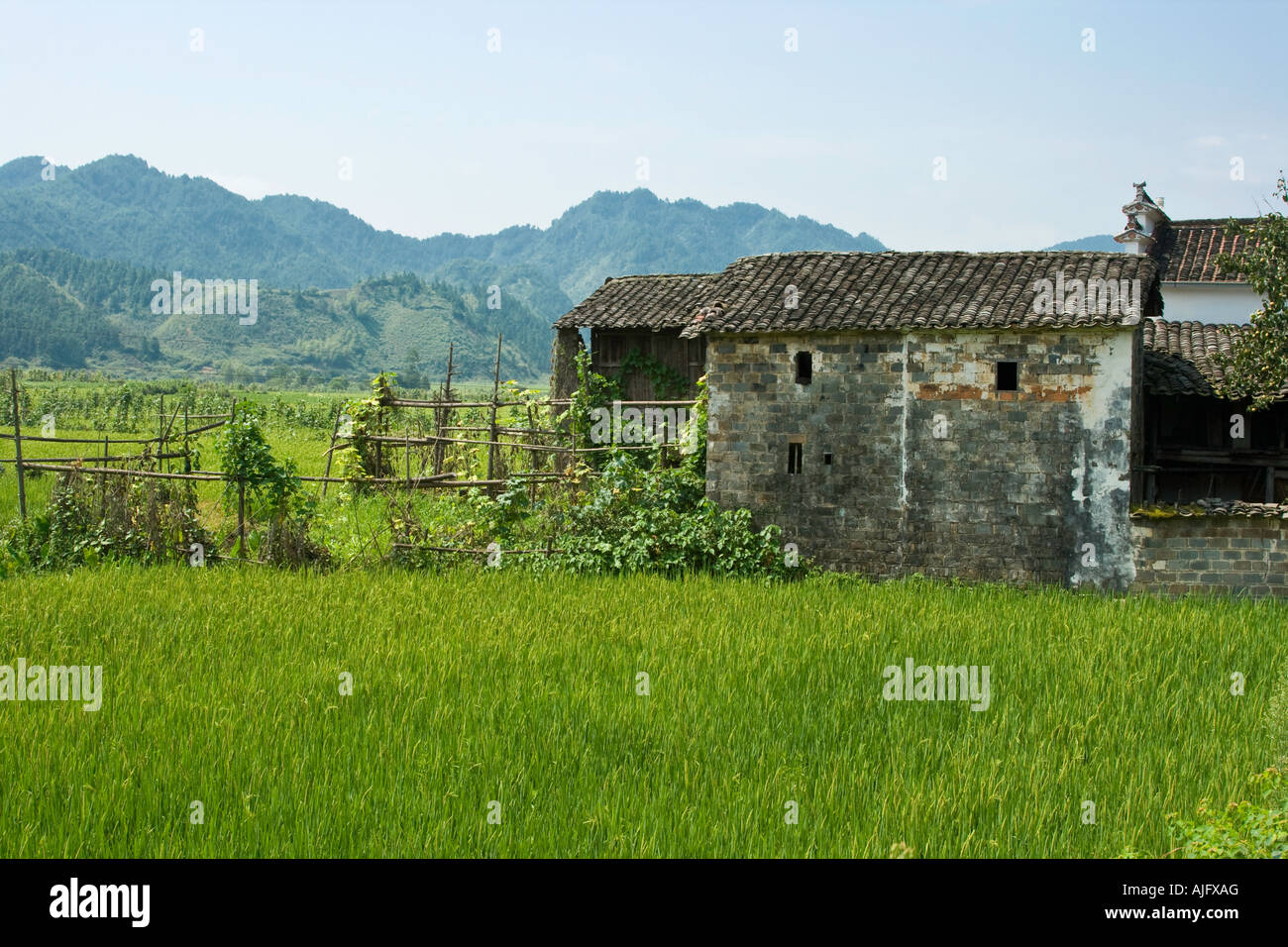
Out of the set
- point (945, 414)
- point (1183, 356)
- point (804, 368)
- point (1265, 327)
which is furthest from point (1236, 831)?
point (1183, 356)

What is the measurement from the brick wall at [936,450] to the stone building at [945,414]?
0.06 ft

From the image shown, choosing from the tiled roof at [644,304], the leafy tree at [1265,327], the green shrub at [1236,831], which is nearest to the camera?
the green shrub at [1236,831]

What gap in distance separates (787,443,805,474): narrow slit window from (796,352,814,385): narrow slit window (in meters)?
0.92

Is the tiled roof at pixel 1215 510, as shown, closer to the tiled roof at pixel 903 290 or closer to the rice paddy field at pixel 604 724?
the rice paddy field at pixel 604 724

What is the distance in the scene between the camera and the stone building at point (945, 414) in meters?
14.0

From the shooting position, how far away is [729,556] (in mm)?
14398

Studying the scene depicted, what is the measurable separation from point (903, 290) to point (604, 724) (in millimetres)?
9951

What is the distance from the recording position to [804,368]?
15.4m

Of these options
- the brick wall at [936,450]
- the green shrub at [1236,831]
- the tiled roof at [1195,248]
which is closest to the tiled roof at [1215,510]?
the brick wall at [936,450]

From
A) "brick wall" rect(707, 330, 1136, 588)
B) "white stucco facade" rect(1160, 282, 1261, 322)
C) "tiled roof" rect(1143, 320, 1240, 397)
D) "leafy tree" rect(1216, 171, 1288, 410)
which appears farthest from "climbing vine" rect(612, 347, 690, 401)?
"white stucco facade" rect(1160, 282, 1261, 322)

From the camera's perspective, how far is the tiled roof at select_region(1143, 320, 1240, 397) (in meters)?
18.1

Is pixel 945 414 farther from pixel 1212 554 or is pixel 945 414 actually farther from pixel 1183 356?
pixel 1183 356
